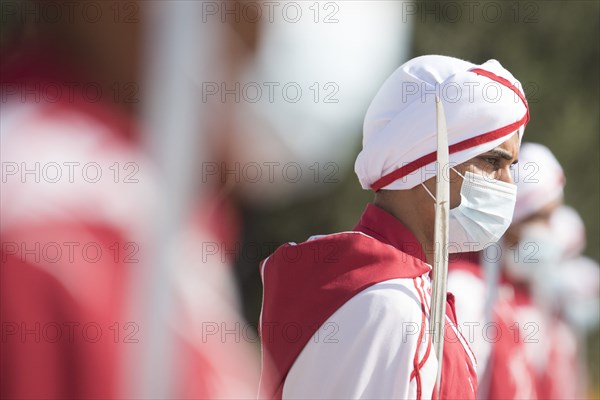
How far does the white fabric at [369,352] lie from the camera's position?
2096 millimetres

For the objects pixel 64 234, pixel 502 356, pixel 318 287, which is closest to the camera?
pixel 64 234

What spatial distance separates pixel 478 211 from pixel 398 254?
479mm

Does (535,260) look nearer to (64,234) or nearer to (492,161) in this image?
(492,161)

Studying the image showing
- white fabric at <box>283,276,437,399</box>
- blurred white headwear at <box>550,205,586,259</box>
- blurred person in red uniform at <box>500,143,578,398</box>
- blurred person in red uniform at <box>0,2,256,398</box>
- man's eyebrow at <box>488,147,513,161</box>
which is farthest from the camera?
blurred white headwear at <box>550,205,586,259</box>

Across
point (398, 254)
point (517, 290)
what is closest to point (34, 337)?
point (398, 254)

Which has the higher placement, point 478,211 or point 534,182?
point 478,211

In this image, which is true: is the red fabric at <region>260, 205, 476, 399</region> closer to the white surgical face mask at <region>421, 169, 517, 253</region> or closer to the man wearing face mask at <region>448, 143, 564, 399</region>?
the white surgical face mask at <region>421, 169, 517, 253</region>

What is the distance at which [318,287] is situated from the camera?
90.7 inches

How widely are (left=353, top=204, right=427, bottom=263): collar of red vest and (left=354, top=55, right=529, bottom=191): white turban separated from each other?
0.09 m

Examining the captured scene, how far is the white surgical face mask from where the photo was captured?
107 inches

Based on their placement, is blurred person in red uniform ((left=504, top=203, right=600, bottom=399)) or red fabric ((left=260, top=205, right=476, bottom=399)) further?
blurred person in red uniform ((left=504, top=203, right=600, bottom=399))

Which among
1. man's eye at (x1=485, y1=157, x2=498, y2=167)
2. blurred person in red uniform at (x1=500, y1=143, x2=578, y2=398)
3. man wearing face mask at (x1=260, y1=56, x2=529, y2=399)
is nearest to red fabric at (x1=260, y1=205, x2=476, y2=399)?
man wearing face mask at (x1=260, y1=56, x2=529, y2=399)

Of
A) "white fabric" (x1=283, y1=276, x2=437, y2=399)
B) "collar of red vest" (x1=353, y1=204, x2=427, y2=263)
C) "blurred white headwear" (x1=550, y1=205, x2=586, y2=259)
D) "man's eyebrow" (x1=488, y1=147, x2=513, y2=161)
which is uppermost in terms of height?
"man's eyebrow" (x1=488, y1=147, x2=513, y2=161)

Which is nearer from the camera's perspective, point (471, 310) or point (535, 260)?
point (471, 310)
